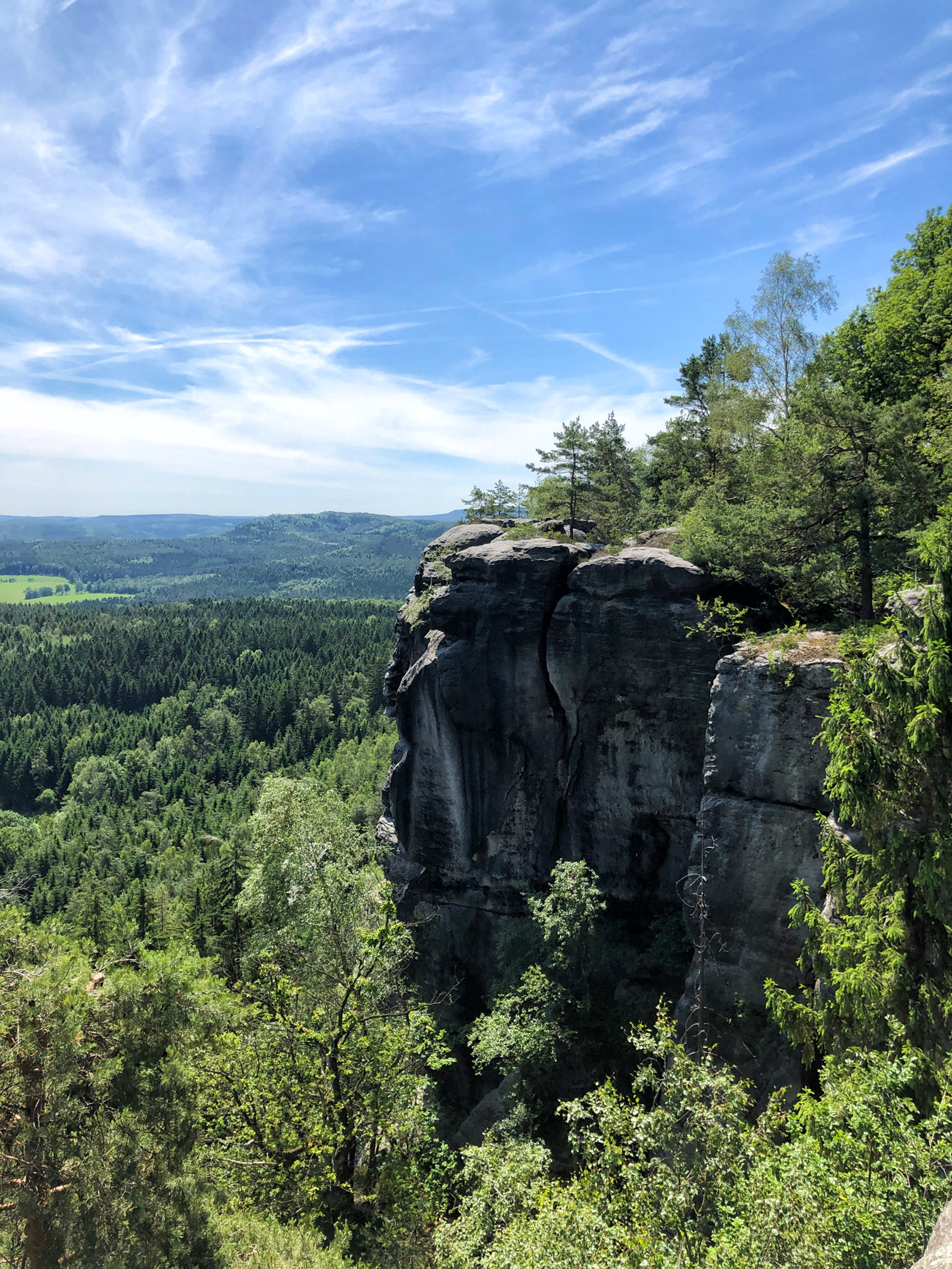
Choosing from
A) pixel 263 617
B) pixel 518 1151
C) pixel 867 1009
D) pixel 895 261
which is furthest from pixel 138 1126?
pixel 263 617

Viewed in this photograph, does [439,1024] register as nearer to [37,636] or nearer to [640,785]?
[640,785]

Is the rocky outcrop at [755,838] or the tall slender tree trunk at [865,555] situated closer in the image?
the rocky outcrop at [755,838]

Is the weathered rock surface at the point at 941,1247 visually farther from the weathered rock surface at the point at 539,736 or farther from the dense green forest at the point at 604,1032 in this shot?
the weathered rock surface at the point at 539,736

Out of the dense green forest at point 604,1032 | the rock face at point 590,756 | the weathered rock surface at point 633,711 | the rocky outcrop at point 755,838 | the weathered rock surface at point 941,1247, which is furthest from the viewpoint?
the weathered rock surface at point 633,711

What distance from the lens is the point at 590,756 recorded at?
80.5 feet

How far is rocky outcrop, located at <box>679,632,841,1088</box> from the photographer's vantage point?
1644 cm

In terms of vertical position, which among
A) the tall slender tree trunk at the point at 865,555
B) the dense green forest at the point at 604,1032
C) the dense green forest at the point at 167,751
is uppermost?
the tall slender tree trunk at the point at 865,555

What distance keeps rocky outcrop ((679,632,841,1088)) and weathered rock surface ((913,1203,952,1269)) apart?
404 inches

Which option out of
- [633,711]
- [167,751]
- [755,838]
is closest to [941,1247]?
[755,838]

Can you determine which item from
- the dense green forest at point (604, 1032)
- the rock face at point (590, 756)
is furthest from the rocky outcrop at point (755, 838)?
the dense green forest at point (604, 1032)

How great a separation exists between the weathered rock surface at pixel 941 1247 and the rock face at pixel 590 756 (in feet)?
34.7

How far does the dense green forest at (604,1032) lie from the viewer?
9055 millimetres

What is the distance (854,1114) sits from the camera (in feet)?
27.4

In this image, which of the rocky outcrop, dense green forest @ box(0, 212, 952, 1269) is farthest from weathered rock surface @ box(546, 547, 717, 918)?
the rocky outcrop
